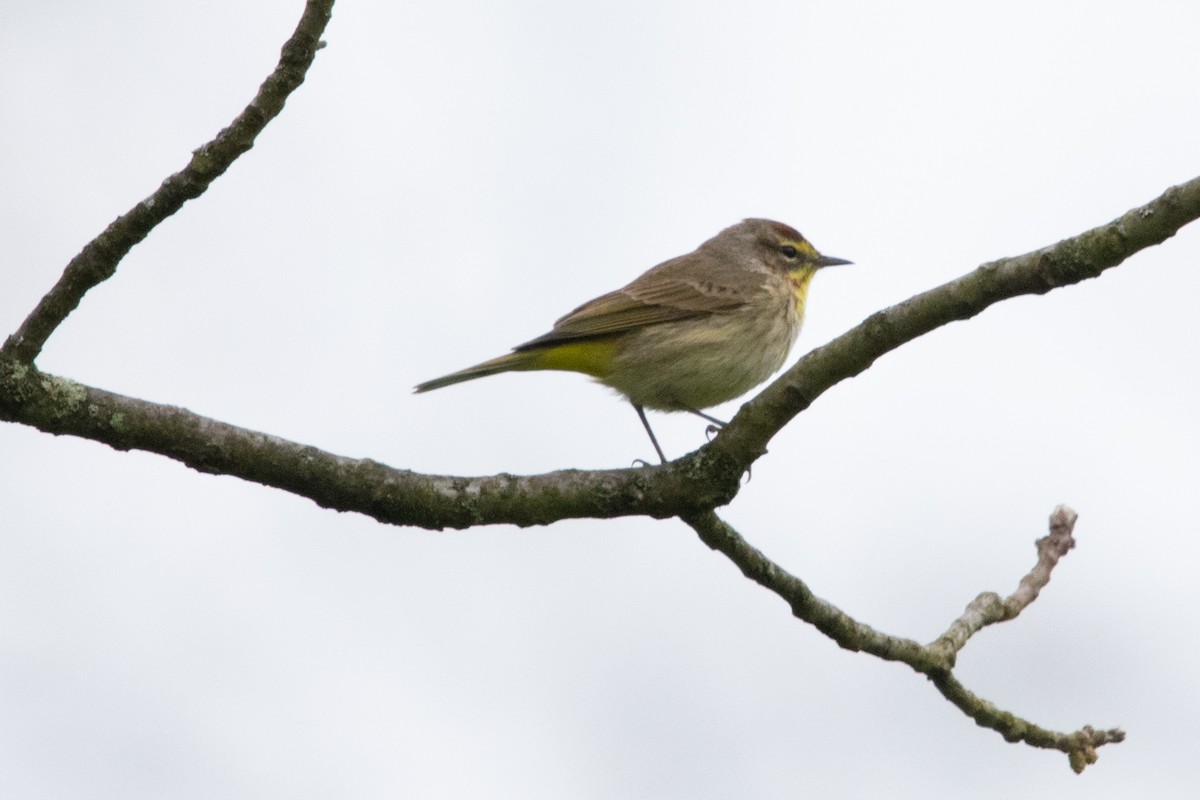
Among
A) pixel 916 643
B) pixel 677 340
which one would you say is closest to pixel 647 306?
pixel 677 340

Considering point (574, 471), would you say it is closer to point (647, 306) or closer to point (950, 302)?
point (950, 302)

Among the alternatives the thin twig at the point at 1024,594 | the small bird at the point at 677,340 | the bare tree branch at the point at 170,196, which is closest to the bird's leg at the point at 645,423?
the small bird at the point at 677,340

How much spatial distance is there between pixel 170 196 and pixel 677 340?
425 cm

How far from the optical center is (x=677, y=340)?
762 cm

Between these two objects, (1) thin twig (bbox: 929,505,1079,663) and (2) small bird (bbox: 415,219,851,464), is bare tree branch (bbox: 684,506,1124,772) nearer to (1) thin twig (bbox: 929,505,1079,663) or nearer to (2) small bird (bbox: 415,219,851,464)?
(1) thin twig (bbox: 929,505,1079,663)

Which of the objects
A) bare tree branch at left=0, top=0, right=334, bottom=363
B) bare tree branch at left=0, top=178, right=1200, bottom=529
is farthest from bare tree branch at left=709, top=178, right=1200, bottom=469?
bare tree branch at left=0, top=0, right=334, bottom=363

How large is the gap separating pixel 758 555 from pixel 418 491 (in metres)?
1.39

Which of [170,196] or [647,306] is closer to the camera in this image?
[170,196]

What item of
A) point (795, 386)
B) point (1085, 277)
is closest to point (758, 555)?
point (795, 386)

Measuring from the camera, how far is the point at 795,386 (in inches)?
162

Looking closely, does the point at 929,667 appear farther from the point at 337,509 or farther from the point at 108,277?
the point at 108,277

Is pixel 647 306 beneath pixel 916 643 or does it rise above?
above

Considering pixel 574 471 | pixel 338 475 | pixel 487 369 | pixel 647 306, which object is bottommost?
pixel 338 475

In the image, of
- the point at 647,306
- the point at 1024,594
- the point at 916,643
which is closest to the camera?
the point at 916,643
